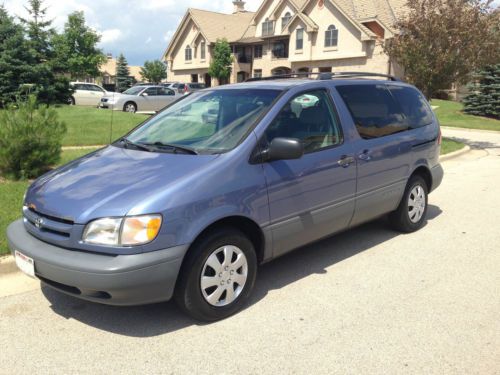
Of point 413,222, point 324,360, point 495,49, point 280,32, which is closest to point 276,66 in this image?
point 280,32

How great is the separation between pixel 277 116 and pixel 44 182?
77.1 inches

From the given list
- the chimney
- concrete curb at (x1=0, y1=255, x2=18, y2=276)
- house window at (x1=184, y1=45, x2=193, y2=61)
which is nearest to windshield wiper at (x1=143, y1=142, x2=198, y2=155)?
concrete curb at (x1=0, y1=255, x2=18, y2=276)

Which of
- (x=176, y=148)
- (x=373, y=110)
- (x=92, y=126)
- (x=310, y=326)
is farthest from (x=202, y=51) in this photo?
(x=310, y=326)

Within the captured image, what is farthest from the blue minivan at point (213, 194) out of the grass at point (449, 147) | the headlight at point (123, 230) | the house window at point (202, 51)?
the house window at point (202, 51)

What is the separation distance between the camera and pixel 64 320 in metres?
3.74

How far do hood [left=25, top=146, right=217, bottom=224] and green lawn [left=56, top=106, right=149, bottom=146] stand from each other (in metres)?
6.34

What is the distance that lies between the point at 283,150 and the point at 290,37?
137 feet

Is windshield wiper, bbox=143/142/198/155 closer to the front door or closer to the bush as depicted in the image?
the front door

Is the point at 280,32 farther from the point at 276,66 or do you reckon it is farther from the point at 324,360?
the point at 324,360

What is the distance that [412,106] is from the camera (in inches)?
233

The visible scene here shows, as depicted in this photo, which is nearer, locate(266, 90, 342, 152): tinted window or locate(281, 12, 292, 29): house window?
locate(266, 90, 342, 152): tinted window

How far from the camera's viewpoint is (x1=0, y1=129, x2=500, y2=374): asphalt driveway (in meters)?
3.18

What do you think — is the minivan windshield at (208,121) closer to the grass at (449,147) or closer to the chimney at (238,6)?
the grass at (449,147)

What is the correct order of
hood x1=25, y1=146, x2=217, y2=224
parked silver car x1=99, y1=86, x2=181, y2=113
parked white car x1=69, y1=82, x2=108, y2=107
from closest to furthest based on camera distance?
hood x1=25, y1=146, x2=217, y2=224 < parked silver car x1=99, y1=86, x2=181, y2=113 < parked white car x1=69, y1=82, x2=108, y2=107
